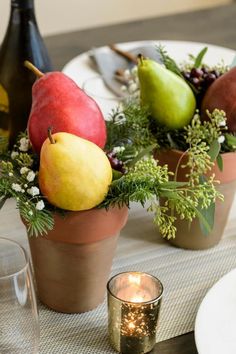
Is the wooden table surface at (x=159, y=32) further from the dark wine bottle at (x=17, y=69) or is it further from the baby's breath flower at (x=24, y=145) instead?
the baby's breath flower at (x=24, y=145)

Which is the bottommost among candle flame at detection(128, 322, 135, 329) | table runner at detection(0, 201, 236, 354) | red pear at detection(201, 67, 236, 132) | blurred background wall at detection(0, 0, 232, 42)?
blurred background wall at detection(0, 0, 232, 42)

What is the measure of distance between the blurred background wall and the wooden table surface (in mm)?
969

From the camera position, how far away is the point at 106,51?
57.6 inches

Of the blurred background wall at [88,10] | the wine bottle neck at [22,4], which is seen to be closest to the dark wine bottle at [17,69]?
the wine bottle neck at [22,4]

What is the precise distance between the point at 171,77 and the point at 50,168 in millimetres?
249

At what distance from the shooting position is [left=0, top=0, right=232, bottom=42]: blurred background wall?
2.73 m

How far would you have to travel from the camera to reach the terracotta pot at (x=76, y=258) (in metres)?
0.77

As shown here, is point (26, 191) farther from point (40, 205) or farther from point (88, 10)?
point (88, 10)

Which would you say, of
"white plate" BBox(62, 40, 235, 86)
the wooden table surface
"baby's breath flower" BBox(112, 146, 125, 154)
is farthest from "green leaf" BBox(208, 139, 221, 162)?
the wooden table surface

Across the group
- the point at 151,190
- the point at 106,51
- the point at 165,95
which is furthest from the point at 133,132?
the point at 106,51

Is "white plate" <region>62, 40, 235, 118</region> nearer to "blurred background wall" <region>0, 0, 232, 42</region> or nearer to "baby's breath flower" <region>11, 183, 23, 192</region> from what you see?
"baby's breath flower" <region>11, 183, 23, 192</region>

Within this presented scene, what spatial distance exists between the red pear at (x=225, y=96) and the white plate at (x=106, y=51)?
0.30 metres

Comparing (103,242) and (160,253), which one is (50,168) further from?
(160,253)

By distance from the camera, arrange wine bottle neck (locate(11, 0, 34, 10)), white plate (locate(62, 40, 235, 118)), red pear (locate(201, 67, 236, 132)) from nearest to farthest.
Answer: red pear (locate(201, 67, 236, 132)) < wine bottle neck (locate(11, 0, 34, 10)) < white plate (locate(62, 40, 235, 118))
